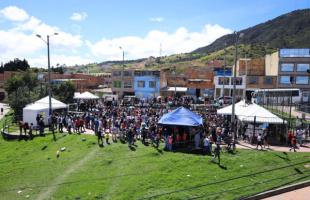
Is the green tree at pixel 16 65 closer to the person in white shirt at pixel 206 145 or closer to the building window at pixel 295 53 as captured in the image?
the building window at pixel 295 53

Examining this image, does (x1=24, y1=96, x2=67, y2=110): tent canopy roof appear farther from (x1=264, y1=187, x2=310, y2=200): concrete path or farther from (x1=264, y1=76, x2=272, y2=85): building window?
(x1=264, y1=76, x2=272, y2=85): building window

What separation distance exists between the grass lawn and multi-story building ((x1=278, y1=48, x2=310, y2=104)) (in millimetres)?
46282

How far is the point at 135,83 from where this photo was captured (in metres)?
78.9

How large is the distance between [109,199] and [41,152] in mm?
11078

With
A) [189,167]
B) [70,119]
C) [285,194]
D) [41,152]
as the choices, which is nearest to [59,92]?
[70,119]

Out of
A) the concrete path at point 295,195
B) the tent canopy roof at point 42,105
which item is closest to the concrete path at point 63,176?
the tent canopy roof at point 42,105

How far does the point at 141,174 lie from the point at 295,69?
2108 inches

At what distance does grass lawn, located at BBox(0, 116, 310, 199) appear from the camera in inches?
802

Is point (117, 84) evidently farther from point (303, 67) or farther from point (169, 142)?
point (169, 142)

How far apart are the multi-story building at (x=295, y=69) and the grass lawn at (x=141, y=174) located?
46282mm

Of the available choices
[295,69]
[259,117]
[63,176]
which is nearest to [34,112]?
[63,176]

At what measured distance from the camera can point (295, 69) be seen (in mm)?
68562

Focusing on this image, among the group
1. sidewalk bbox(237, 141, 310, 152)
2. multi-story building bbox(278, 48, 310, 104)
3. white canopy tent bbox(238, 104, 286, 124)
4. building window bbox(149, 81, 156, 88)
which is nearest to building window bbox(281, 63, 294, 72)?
multi-story building bbox(278, 48, 310, 104)

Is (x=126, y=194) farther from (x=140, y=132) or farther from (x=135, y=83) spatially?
(x=135, y=83)
